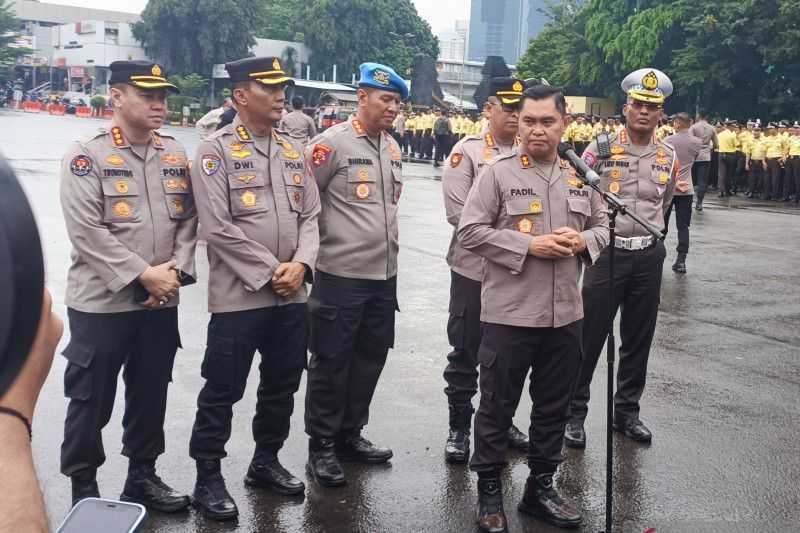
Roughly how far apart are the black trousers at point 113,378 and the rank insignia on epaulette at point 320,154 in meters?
1.05

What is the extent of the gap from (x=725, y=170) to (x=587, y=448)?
19.2 metres

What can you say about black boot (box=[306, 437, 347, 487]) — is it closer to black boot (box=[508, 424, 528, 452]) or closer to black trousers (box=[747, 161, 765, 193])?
black boot (box=[508, 424, 528, 452])

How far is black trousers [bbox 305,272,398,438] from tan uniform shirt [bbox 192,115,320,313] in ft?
1.03

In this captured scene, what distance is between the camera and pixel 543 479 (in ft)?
14.3

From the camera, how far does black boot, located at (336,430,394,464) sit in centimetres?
493

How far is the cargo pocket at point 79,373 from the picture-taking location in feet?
13.3

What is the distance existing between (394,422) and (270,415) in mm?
1139

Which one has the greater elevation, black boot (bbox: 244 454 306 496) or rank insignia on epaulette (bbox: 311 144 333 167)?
rank insignia on epaulette (bbox: 311 144 333 167)

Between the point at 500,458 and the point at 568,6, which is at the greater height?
the point at 568,6

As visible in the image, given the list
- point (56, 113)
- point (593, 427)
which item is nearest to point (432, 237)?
point (593, 427)

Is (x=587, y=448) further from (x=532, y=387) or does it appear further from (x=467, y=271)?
(x=467, y=271)

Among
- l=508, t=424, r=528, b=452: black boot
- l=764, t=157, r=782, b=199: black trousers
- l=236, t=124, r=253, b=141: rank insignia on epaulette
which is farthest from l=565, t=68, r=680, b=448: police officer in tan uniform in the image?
l=764, t=157, r=782, b=199: black trousers

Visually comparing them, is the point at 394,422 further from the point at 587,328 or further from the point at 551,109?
the point at 551,109

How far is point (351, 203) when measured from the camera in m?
4.81
